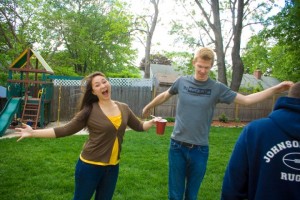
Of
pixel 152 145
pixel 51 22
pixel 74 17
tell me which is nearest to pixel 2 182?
pixel 152 145

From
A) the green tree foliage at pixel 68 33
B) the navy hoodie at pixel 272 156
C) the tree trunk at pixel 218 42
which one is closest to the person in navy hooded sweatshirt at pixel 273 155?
the navy hoodie at pixel 272 156

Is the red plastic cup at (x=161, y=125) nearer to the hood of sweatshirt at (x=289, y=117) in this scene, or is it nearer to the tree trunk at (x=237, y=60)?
the hood of sweatshirt at (x=289, y=117)

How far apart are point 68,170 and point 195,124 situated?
357cm

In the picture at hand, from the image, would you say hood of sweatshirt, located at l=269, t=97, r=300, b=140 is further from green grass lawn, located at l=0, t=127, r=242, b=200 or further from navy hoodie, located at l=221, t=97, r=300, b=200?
green grass lawn, located at l=0, t=127, r=242, b=200

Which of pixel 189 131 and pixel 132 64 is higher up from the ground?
pixel 132 64

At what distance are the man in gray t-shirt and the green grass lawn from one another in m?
1.58

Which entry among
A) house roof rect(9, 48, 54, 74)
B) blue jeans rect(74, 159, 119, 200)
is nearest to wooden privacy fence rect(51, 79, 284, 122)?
house roof rect(9, 48, 54, 74)

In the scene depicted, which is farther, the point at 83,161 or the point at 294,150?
the point at 83,161

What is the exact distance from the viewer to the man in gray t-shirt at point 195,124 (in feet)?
9.70

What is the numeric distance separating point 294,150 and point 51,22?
2252 cm

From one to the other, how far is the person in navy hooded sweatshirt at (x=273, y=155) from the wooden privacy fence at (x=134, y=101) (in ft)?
42.1

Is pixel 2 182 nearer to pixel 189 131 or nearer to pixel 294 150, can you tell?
pixel 189 131

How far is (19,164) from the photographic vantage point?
5.96m

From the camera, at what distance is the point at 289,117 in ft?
5.03
